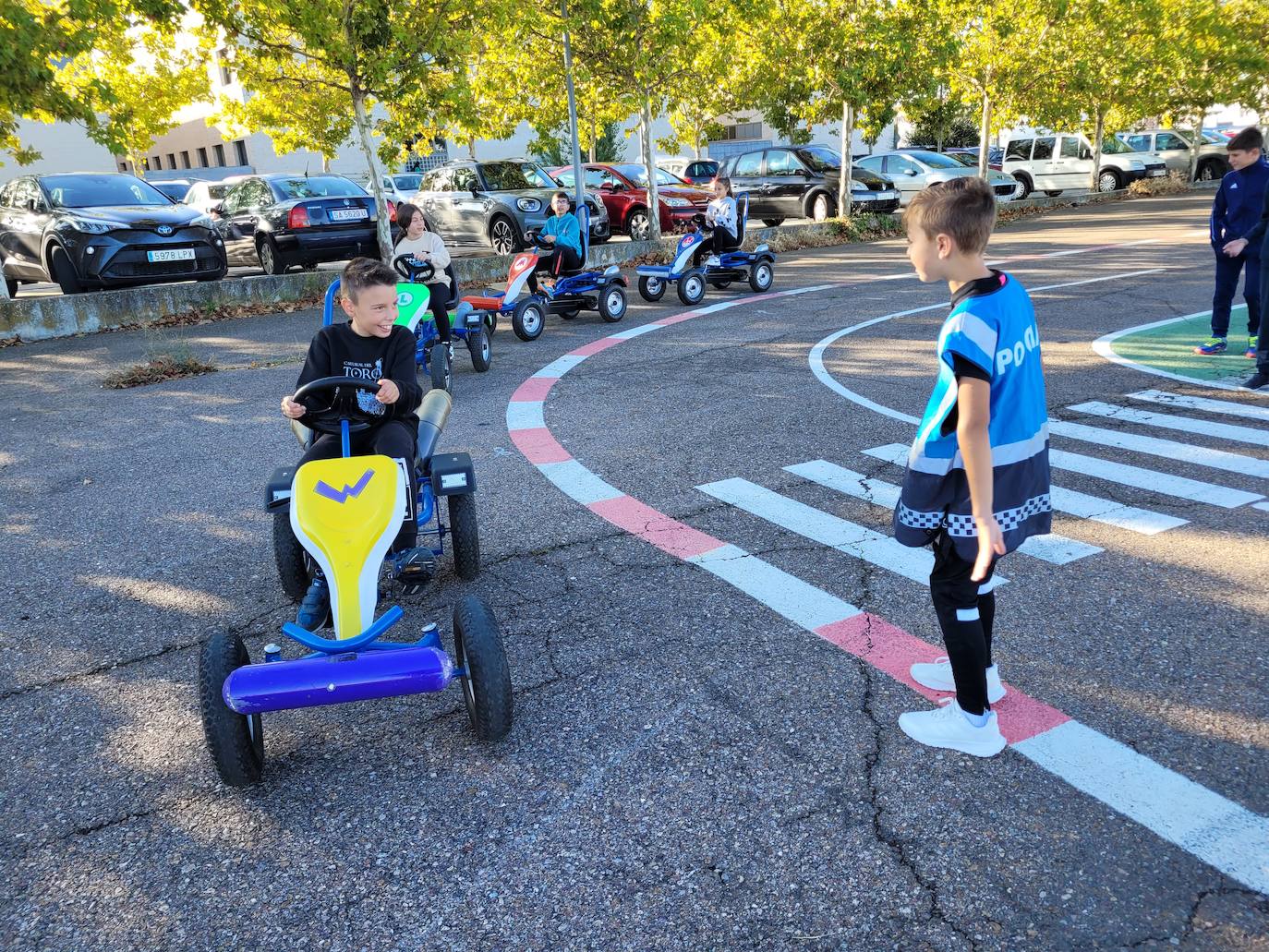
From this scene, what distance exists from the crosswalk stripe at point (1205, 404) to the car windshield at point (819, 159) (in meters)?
16.4

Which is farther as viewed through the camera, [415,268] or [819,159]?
[819,159]

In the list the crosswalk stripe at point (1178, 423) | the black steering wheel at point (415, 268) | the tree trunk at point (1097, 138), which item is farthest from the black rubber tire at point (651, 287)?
the tree trunk at point (1097, 138)

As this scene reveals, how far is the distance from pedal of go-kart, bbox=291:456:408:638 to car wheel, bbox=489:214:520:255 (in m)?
13.7

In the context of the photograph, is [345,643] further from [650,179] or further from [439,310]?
[650,179]

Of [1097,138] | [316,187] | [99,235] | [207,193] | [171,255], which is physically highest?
[1097,138]

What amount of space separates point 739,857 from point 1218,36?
3314 centimetres

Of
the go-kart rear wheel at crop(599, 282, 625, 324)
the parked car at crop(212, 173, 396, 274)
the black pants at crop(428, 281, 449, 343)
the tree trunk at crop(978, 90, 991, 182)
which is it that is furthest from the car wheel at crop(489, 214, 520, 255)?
the tree trunk at crop(978, 90, 991, 182)

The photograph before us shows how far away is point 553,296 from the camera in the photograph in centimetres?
1155

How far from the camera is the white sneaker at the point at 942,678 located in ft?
10.6

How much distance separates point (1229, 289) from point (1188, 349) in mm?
699

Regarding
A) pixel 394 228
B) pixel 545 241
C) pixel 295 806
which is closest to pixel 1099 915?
pixel 295 806

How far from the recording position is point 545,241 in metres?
11.5

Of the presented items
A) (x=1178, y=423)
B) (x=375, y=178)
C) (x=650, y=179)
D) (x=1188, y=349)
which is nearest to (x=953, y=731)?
(x=1178, y=423)

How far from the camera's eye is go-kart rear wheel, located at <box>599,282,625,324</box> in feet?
38.3
